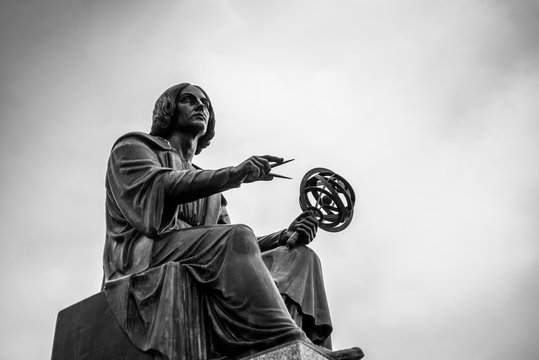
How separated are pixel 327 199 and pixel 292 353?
2.64 m

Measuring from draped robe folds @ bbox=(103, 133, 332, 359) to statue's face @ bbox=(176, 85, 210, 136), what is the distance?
1.25ft

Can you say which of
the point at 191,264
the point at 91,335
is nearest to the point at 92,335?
the point at 91,335

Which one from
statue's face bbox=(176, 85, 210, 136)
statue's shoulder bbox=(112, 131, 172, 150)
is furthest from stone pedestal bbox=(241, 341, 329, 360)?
statue's face bbox=(176, 85, 210, 136)

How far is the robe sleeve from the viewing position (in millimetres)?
9336

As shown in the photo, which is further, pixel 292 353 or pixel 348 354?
pixel 348 354

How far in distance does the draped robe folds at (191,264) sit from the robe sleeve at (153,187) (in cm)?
1

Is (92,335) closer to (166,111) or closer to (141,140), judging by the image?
(141,140)

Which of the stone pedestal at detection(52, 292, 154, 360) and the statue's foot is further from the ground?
the stone pedestal at detection(52, 292, 154, 360)

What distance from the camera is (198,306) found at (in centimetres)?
870

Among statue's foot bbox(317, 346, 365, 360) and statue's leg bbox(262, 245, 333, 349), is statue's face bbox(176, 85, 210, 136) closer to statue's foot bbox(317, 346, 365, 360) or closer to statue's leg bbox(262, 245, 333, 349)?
statue's leg bbox(262, 245, 333, 349)

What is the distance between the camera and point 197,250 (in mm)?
9031

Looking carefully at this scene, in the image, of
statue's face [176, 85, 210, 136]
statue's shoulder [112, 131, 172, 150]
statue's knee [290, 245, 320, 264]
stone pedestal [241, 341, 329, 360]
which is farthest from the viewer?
statue's face [176, 85, 210, 136]

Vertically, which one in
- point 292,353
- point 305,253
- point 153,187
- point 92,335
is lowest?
point 292,353

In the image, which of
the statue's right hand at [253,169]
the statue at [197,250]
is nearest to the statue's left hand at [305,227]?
the statue at [197,250]
